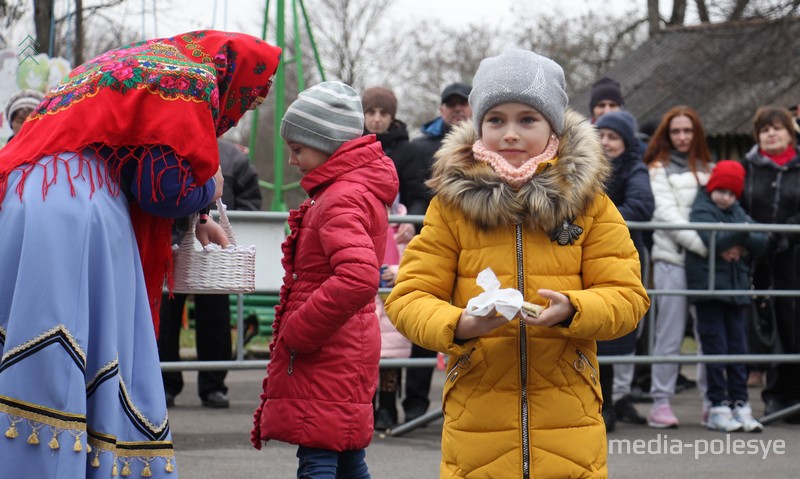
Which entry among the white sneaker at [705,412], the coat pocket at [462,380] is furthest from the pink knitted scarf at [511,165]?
the white sneaker at [705,412]

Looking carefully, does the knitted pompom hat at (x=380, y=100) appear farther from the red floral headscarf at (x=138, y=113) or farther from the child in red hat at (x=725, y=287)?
the red floral headscarf at (x=138, y=113)

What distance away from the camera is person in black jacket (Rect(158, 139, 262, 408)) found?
7863 mm

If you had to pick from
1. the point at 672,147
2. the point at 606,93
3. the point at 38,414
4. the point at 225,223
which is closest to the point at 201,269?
the point at 225,223

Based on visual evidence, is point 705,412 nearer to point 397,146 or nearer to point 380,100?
point 397,146

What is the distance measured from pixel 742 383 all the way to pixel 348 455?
12.9ft

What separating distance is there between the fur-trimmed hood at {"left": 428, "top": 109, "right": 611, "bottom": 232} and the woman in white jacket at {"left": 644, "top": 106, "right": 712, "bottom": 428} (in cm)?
406

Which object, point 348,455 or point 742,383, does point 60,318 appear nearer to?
point 348,455

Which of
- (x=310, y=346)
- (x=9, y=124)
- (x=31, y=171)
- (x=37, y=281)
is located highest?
(x=9, y=124)

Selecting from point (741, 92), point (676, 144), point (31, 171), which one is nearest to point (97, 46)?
point (676, 144)

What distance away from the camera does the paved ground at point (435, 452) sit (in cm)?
620

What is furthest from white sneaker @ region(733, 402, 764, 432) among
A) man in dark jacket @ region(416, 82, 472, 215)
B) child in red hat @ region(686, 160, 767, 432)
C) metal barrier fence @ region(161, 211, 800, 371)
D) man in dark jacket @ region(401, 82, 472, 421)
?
man in dark jacket @ region(416, 82, 472, 215)

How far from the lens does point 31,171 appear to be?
3.42 m

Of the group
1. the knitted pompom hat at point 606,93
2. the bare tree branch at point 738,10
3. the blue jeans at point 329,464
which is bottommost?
the blue jeans at point 329,464

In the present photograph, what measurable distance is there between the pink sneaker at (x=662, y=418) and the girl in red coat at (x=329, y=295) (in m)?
3.62
